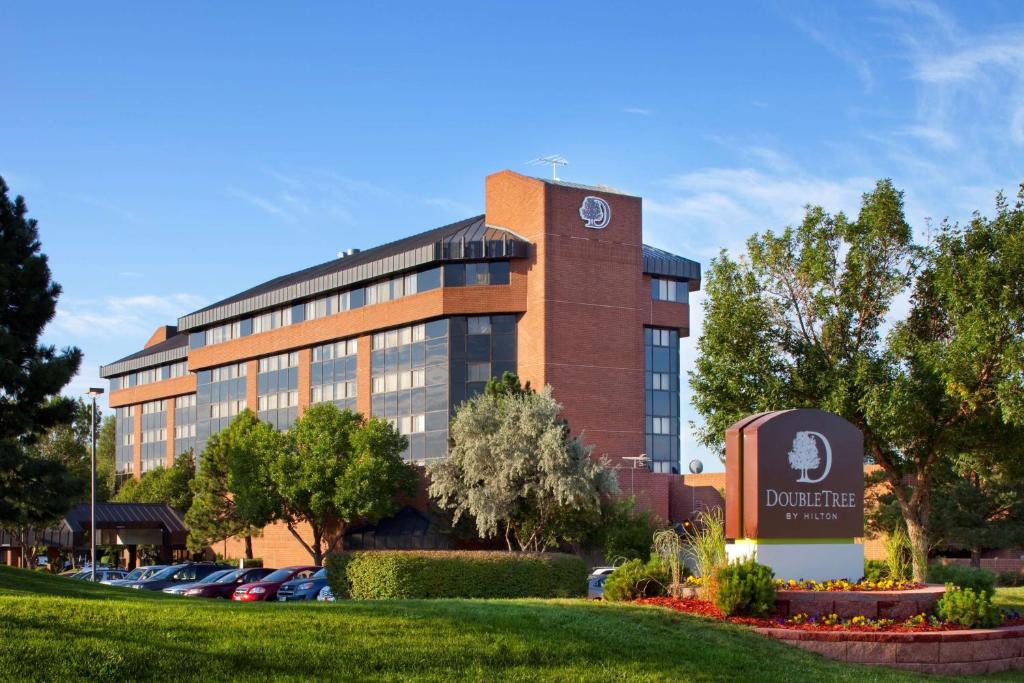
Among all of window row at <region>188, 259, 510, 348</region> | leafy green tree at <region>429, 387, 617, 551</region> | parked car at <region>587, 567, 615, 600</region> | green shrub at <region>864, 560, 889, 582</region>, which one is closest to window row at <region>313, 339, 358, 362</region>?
window row at <region>188, 259, 510, 348</region>

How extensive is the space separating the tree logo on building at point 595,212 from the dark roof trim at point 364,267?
323 centimetres

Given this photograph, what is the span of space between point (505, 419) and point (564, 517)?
4.27 m

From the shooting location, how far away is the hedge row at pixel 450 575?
76.9 ft

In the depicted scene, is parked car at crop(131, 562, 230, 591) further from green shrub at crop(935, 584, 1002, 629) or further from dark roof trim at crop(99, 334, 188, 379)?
dark roof trim at crop(99, 334, 188, 379)

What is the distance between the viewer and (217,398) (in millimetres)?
76000

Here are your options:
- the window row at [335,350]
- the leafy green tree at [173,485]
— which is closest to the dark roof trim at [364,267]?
the window row at [335,350]

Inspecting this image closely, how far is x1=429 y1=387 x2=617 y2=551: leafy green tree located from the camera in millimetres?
41969

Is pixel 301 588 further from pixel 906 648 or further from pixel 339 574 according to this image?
pixel 906 648

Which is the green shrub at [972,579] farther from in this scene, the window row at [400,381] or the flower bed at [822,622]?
the window row at [400,381]

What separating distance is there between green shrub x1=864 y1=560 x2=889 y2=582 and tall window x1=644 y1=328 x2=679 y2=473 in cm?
3718

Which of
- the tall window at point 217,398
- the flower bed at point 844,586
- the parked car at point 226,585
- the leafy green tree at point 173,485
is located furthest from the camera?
the tall window at point 217,398

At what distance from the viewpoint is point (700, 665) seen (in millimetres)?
15219

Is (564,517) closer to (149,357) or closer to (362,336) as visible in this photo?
(362,336)

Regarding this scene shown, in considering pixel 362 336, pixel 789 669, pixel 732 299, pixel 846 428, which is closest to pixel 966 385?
pixel 732 299
